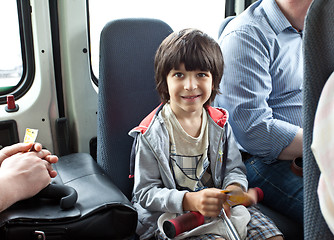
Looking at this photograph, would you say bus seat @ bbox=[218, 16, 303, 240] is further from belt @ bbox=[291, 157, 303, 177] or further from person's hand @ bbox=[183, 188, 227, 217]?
person's hand @ bbox=[183, 188, 227, 217]

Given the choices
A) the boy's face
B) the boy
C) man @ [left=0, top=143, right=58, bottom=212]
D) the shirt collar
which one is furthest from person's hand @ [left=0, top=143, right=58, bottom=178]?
the shirt collar

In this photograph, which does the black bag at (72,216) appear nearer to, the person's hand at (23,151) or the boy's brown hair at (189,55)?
the person's hand at (23,151)

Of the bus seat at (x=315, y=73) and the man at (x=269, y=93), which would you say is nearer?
the bus seat at (x=315, y=73)

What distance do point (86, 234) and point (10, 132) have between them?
32.2 inches

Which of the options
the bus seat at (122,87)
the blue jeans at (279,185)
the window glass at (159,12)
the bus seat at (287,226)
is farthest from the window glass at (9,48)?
the bus seat at (287,226)

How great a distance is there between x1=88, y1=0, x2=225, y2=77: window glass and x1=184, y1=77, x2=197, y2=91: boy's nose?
522mm

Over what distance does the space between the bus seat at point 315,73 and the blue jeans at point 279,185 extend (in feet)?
2.05

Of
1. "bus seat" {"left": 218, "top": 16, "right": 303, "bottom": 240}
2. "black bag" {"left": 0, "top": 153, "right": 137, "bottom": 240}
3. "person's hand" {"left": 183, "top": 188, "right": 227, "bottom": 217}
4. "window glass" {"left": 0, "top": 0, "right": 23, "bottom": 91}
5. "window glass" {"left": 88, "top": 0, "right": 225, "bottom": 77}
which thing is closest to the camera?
"black bag" {"left": 0, "top": 153, "right": 137, "bottom": 240}

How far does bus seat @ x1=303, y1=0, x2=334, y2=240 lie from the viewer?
69 cm

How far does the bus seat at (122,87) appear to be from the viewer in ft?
4.60

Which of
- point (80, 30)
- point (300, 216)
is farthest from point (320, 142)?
point (80, 30)

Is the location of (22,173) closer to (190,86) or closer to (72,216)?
(72,216)

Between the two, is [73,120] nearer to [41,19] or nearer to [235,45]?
[41,19]

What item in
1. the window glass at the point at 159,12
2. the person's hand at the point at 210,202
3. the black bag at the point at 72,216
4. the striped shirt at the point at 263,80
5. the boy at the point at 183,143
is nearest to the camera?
the black bag at the point at 72,216
